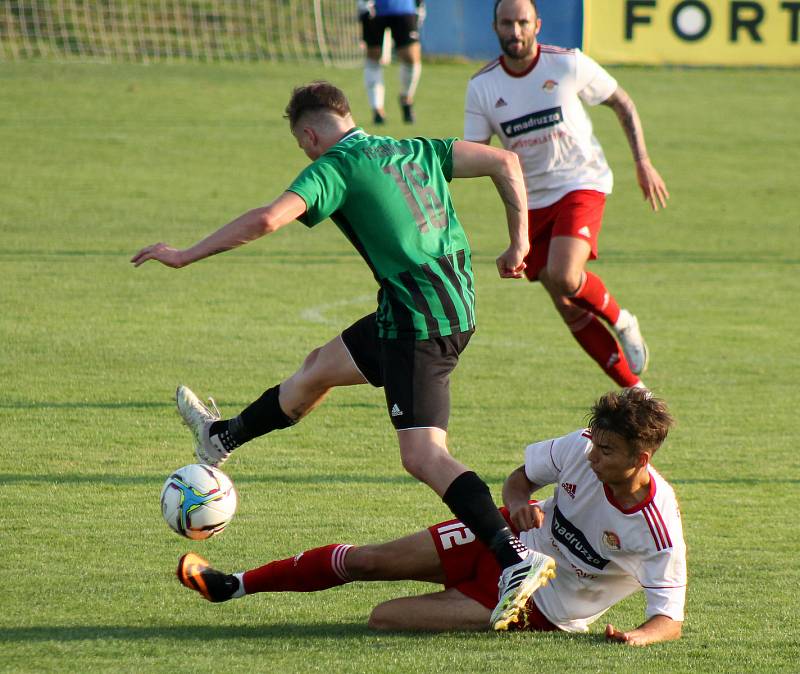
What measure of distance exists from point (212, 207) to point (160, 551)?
10087 millimetres

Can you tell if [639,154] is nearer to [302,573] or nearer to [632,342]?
[632,342]

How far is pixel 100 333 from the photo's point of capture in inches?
387

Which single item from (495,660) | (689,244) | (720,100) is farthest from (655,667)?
(720,100)

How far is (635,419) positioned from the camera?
451 centimetres

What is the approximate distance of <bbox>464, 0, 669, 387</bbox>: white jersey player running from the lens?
8.41m

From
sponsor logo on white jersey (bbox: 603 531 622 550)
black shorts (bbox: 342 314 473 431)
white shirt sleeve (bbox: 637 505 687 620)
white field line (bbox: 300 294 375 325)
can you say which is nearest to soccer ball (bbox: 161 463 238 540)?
black shorts (bbox: 342 314 473 431)

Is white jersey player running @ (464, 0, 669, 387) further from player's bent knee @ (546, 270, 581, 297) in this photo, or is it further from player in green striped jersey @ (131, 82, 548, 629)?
player in green striped jersey @ (131, 82, 548, 629)

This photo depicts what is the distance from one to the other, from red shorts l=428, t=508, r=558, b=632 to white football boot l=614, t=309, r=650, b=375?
11.8 ft

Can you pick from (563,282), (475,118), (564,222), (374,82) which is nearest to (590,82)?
(475,118)

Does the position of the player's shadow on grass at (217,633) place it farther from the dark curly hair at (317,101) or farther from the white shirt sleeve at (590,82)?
the white shirt sleeve at (590,82)

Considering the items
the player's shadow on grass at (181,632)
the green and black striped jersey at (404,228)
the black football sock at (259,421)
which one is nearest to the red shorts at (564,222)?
the black football sock at (259,421)

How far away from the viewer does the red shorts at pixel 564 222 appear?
8508 millimetres

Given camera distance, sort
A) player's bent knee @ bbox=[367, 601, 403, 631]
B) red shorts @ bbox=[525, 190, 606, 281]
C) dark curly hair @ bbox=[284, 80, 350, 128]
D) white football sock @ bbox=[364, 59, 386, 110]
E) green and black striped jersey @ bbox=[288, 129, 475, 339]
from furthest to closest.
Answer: white football sock @ bbox=[364, 59, 386, 110] < red shorts @ bbox=[525, 190, 606, 281] < dark curly hair @ bbox=[284, 80, 350, 128] < green and black striped jersey @ bbox=[288, 129, 475, 339] < player's bent knee @ bbox=[367, 601, 403, 631]

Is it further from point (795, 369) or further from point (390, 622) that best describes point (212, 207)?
point (390, 622)
